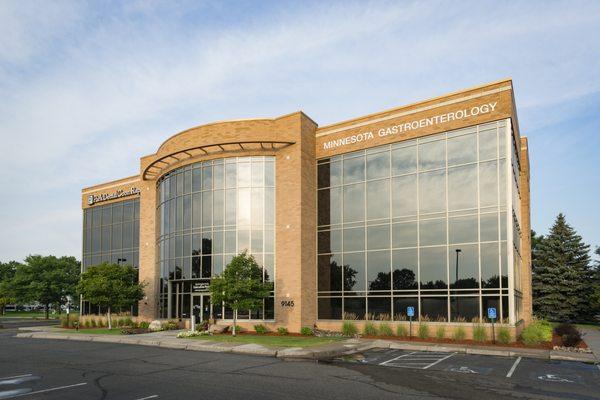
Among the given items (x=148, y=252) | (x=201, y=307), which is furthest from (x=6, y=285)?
(x=201, y=307)

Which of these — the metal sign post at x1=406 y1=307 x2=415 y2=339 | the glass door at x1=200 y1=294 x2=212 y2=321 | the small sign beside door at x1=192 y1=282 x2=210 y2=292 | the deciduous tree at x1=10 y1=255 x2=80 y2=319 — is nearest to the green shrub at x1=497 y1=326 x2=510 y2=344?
the metal sign post at x1=406 y1=307 x2=415 y2=339

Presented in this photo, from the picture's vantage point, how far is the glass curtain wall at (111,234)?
4291cm

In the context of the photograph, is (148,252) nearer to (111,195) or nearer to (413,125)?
(111,195)

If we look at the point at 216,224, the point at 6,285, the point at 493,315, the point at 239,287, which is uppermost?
the point at 216,224

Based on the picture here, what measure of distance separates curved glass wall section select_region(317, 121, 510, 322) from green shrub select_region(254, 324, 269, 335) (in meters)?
3.51

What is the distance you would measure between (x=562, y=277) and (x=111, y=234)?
138ft

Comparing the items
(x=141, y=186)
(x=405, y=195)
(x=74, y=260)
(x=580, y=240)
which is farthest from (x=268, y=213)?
(x=74, y=260)

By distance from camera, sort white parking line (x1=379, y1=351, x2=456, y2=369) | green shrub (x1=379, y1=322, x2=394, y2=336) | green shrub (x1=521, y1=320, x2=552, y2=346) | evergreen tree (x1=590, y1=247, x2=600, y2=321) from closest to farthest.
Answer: white parking line (x1=379, y1=351, x2=456, y2=369) → green shrub (x1=521, y1=320, x2=552, y2=346) → green shrub (x1=379, y1=322, x2=394, y2=336) → evergreen tree (x1=590, y1=247, x2=600, y2=321)

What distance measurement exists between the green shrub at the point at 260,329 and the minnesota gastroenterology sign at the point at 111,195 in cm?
1977

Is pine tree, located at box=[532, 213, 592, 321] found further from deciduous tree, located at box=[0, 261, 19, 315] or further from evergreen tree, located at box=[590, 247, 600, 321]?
deciduous tree, located at box=[0, 261, 19, 315]

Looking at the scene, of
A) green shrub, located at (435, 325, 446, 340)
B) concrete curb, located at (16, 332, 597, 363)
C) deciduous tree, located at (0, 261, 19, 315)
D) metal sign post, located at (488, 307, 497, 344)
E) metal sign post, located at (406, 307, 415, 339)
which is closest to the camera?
concrete curb, located at (16, 332, 597, 363)

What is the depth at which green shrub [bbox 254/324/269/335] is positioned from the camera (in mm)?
28266

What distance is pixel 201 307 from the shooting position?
32.0m

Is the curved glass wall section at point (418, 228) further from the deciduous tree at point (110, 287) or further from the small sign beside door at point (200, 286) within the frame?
the deciduous tree at point (110, 287)
